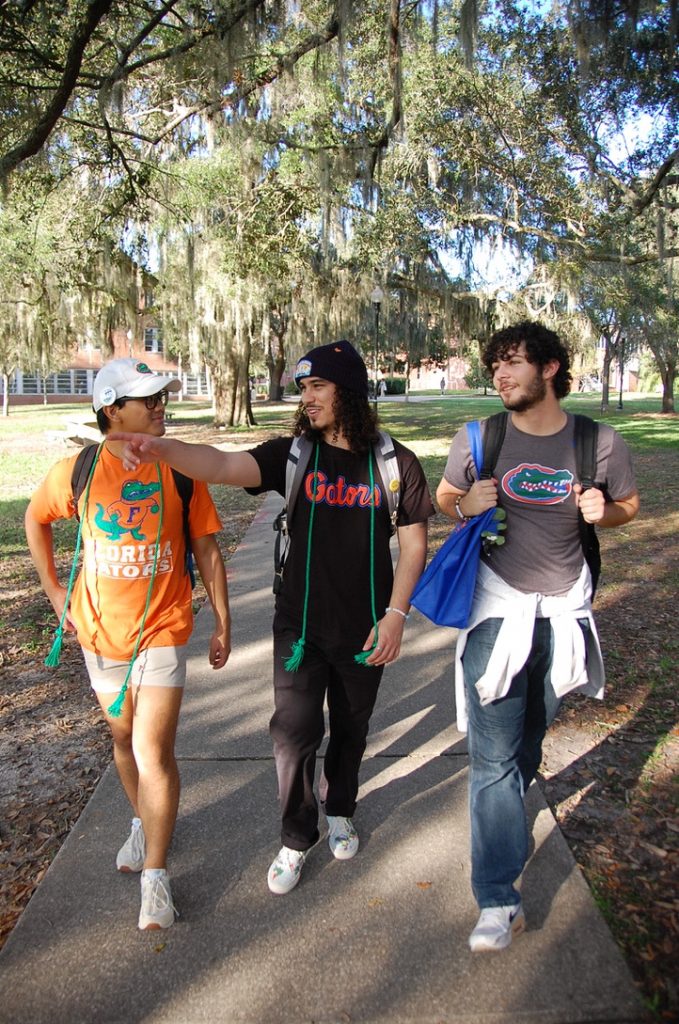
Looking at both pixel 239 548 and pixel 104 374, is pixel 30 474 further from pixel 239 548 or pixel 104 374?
pixel 104 374

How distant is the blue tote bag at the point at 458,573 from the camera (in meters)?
2.47

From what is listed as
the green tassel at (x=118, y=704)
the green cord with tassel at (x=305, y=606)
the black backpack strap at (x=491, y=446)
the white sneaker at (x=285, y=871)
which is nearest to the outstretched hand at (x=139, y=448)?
the green cord with tassel at (x=305, y=606)

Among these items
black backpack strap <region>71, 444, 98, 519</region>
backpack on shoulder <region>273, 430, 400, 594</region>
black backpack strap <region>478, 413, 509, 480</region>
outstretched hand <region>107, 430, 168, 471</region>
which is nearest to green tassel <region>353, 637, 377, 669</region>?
backpack on shoulder <region>273, 430, 400, 594</region>

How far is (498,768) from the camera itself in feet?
7.92

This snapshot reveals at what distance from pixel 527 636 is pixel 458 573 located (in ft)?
0.94

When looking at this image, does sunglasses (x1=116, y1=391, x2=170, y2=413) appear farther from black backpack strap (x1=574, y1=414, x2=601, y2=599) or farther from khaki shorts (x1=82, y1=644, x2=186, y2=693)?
black backpack strap (x1=574, y1=414, x2=601, y2=599)

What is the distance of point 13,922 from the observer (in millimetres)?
2584

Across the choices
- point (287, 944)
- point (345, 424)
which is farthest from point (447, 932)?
point (345, 424)

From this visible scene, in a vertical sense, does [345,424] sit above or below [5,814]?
above

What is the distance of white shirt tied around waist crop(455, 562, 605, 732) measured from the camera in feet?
7.75

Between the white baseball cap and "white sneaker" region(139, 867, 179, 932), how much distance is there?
1474 millimetres

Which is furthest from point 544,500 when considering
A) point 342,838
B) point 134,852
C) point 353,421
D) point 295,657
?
point 134,852

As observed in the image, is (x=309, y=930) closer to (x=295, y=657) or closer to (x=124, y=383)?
(x=295, y=657)

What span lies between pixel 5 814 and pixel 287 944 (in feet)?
4.77
